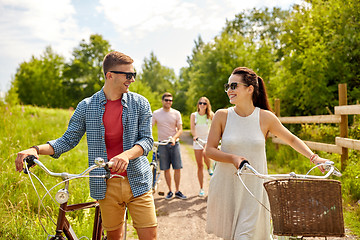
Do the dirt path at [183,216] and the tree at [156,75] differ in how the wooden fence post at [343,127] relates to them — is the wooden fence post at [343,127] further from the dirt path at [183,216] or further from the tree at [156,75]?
the tree at [156,75]

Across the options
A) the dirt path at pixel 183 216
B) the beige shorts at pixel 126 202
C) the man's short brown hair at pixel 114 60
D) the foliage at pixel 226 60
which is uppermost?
the foliage at pixel 226 60

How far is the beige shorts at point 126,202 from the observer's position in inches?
110

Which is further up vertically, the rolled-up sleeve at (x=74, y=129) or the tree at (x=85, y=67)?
the tree at (x=85, y=67)

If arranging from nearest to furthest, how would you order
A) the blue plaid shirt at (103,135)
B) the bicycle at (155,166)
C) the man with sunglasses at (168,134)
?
the blue plaid shirt at (103,135)
the bicycle at (155,166)
the man with sunglasses at (168,134)

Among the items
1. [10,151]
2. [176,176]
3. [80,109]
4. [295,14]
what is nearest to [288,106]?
[295,14]

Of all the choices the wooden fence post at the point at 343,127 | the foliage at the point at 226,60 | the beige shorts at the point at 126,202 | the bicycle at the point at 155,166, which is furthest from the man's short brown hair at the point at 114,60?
the foliage at the point at 226,60

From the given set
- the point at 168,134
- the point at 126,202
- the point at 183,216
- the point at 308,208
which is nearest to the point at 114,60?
the point at 126,202

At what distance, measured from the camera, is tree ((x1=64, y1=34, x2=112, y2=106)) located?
155 feet

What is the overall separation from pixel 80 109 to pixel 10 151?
471cm

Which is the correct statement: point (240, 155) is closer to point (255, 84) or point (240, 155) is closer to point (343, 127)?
point (255, 84)

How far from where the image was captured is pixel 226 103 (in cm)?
2539

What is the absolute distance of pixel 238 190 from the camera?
2.91 meters

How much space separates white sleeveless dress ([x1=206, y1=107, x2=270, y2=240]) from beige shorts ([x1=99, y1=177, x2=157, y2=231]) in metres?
0.57

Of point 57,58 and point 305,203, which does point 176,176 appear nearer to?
point 305,203
